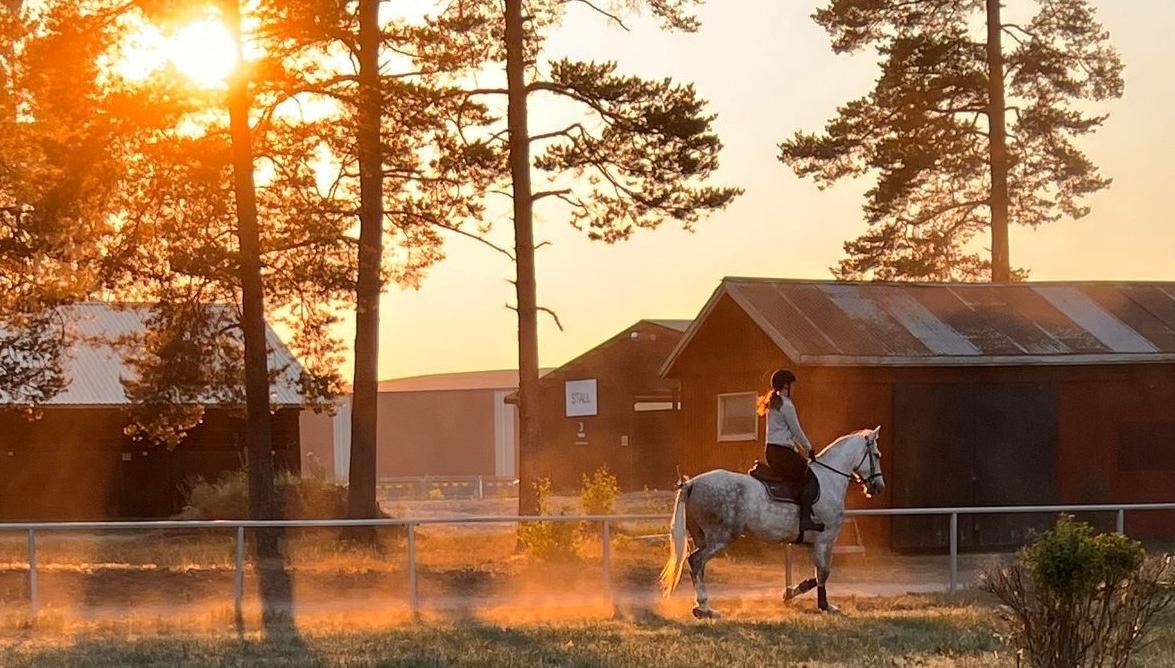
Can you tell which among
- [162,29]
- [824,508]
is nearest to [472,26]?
[162,29]

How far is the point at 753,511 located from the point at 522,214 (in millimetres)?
11997

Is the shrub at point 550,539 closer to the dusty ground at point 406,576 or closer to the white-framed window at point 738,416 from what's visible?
the dusty ground at point 406,576

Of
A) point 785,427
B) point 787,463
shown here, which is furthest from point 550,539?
point 785,427

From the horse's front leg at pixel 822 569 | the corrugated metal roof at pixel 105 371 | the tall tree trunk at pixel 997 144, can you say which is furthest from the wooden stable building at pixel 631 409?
the horse's front leg at pixel 822 569

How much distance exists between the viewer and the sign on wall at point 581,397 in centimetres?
5262

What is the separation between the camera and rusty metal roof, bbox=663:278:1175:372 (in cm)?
2578

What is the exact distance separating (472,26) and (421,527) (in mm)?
10276

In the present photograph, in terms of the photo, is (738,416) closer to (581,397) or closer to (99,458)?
(99,458)

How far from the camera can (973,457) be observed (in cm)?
2633

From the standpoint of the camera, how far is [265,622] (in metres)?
17.6

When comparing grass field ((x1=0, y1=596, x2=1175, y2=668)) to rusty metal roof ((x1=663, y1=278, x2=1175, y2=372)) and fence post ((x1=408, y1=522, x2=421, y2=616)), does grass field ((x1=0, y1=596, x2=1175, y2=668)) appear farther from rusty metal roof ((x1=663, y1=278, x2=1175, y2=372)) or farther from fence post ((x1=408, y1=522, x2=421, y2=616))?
rusty metal roof ((x1=663, y1=278, x2=1175, y2=372))

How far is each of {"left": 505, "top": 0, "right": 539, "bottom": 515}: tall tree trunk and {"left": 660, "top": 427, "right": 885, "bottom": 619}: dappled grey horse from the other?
1085 centimetres

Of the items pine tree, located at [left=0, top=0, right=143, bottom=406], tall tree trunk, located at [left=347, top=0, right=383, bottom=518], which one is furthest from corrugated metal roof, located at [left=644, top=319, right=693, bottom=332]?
pine tree, located at [left=0, top=0, right=143, bottom=406]

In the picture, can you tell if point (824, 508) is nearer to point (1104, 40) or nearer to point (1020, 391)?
point (1020, 391)
